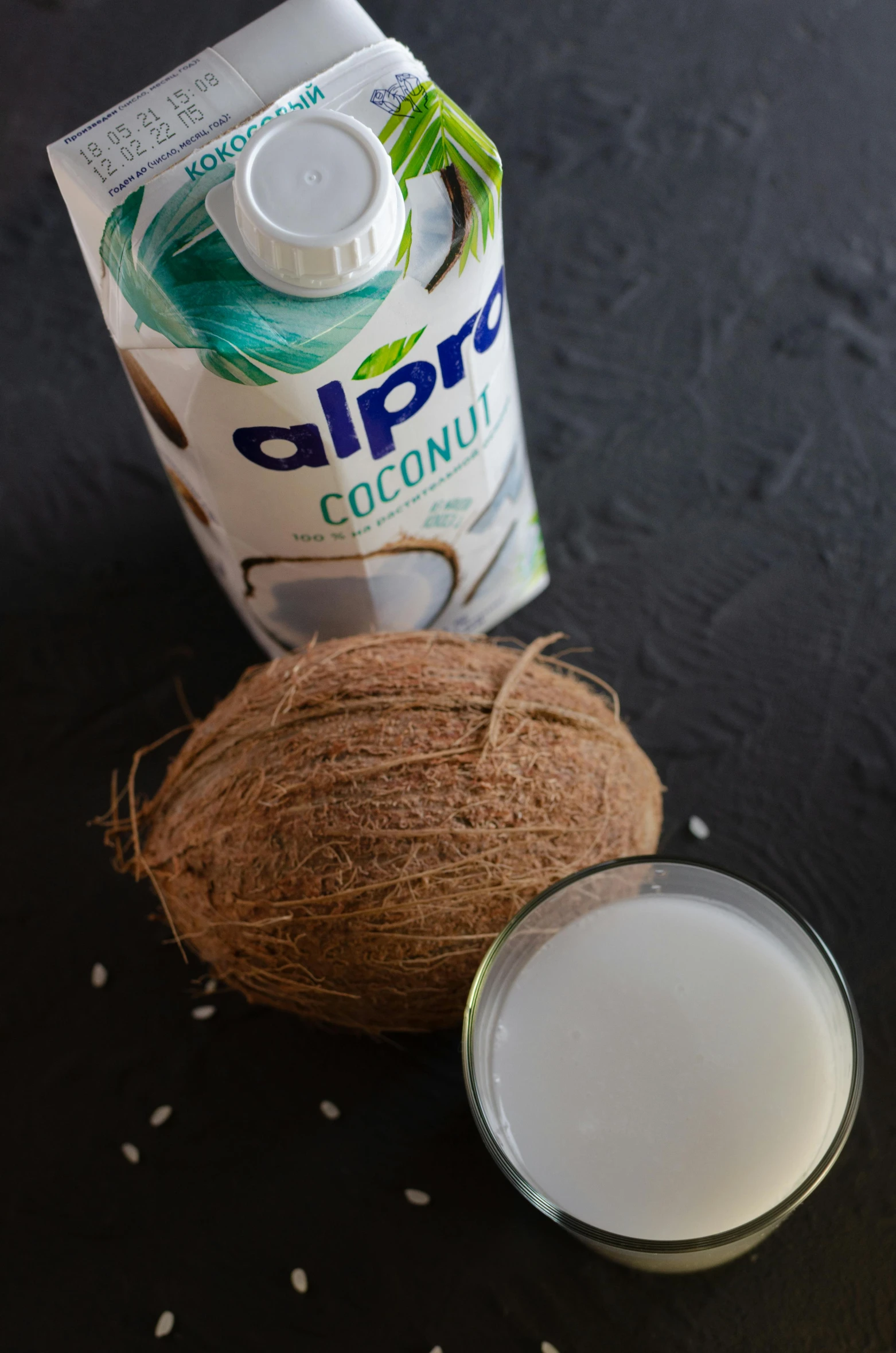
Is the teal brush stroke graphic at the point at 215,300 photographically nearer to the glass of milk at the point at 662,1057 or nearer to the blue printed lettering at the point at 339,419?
the blue printed lettering at the point at 339,419

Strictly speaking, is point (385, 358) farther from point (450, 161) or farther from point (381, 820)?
point (381, 820)

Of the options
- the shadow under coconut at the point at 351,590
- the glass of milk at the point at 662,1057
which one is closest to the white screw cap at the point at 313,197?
the shadow under coconut at the point at 351,590

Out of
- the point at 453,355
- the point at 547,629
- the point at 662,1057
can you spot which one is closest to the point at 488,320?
the point at 453,355

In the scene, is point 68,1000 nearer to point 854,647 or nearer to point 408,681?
point 408,681

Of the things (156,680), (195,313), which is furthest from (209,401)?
(156,680)

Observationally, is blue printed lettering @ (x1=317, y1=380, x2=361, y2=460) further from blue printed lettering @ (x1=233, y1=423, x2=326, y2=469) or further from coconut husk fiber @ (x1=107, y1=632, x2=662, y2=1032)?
coconut husk fiber @ (x1=107, y1=632, x2=662, y2=1032)

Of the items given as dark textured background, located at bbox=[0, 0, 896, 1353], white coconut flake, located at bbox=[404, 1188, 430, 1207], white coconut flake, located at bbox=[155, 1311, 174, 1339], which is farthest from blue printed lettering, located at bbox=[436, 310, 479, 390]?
white coconut flake, located at bbox=[155, 1311, 174, 1339]
